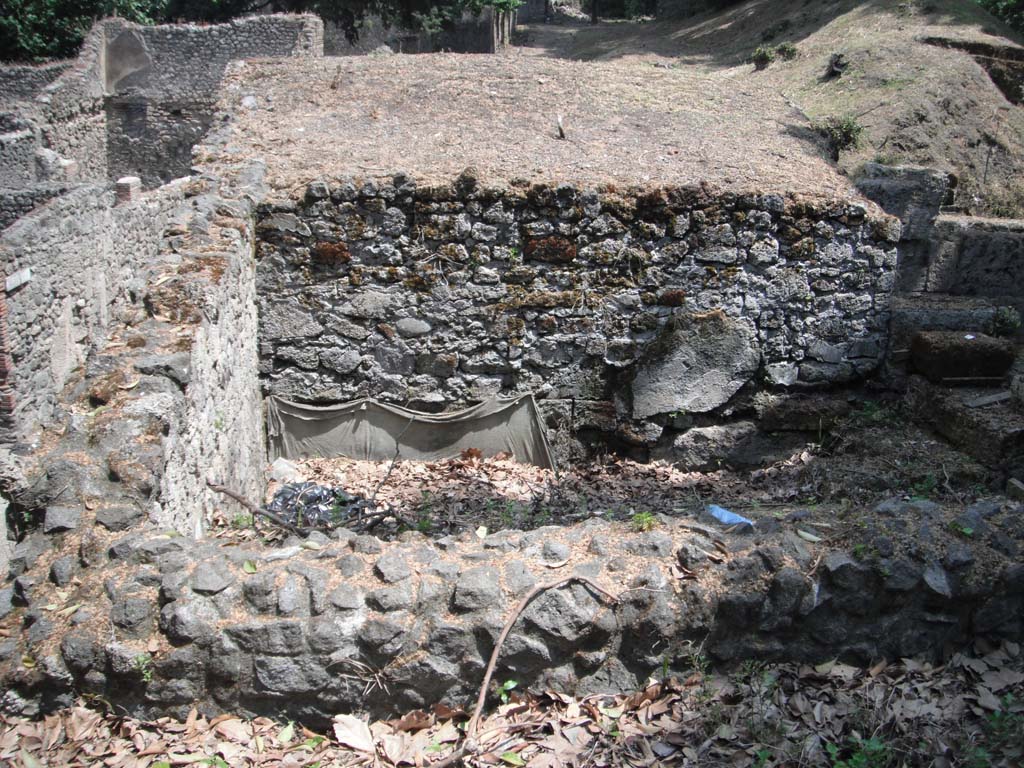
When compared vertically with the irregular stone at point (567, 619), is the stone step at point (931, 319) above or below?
above

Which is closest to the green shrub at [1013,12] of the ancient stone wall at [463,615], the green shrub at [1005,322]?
the green shrub at [1005,322]

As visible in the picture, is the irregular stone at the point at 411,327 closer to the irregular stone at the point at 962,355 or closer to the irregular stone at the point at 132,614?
the irregular stone at the point at 132,614

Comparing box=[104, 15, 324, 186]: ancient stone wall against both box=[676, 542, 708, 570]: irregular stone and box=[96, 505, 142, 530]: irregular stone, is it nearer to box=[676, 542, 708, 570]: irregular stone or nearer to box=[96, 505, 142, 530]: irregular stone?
box=[96, 505, 142, 530]: irregular stone

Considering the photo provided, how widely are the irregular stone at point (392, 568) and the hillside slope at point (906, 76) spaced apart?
7.31m

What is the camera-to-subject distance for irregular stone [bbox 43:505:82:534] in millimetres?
3055

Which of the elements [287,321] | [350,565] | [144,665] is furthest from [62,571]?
[287,321]

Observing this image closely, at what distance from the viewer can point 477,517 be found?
199 inches

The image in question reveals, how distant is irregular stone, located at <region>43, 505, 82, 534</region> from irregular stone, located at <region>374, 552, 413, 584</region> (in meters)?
1.17

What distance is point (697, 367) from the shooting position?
19.7ft

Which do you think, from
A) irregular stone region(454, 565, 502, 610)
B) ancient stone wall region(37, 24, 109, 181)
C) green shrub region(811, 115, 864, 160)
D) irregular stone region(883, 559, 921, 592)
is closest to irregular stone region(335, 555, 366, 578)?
irregular stone region(454, 565, 502, 610)

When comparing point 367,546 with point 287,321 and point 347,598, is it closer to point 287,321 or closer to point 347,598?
point 347,598

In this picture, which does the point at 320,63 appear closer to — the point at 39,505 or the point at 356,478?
the point at 356,478

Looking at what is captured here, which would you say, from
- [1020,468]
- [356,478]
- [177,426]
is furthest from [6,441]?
[1020,468]

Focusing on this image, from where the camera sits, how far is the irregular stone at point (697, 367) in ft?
A: 19.5
